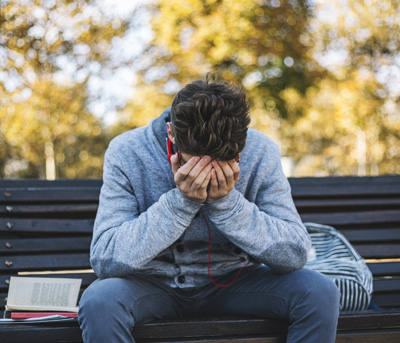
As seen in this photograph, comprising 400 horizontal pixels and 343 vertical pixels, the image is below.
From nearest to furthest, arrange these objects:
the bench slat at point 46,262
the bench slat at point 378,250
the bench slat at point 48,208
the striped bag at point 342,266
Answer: the striped bag at point 342,266 → the bench slat at point 46,262 → the bench slat at point 48,208 → the bench slat at point 378,250

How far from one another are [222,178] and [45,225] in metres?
1.58

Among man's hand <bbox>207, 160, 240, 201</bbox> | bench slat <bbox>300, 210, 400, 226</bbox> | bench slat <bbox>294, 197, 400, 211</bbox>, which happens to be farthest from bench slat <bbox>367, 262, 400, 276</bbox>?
man's hand <bbox>207, 160, 240, 201</bbox>

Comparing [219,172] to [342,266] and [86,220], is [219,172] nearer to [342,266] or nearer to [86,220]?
[342,266]

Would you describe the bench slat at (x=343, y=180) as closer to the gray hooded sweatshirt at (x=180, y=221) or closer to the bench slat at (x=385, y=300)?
the bench slat at (x=385, y=300)

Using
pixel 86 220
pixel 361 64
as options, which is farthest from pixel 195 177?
pixel 361 64

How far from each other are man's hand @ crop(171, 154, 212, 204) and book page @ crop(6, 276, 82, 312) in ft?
3.06

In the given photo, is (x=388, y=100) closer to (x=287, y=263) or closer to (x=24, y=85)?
(x=24, y=85)

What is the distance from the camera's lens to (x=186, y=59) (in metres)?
12.9

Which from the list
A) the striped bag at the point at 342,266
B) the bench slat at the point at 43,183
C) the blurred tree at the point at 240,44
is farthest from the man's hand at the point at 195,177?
the blurred tree at the point at 240,44

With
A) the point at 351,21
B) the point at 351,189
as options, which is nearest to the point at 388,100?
the point at 351,21

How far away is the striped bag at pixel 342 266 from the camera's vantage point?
2.84 metres

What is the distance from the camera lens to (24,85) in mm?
10461

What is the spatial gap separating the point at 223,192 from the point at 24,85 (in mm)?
9053

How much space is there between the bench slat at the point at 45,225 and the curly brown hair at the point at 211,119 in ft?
4.64
